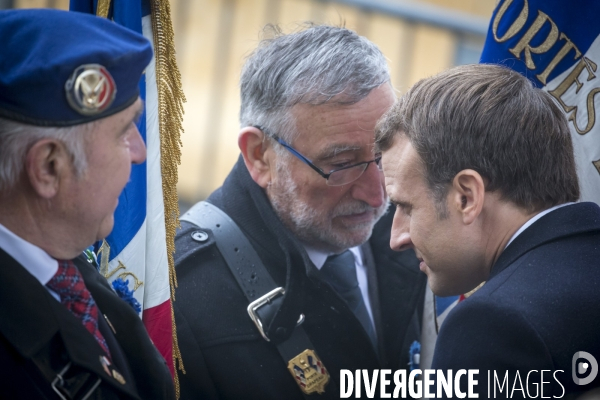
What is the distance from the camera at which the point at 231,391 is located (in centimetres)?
264

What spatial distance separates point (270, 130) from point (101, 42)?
1.21 meters

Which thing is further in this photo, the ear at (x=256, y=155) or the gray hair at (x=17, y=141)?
the ear at (x=256, y=155)

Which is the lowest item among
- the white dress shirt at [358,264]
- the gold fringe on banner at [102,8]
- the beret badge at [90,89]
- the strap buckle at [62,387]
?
the white dress shirt at [358,264]

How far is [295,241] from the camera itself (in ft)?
9.25

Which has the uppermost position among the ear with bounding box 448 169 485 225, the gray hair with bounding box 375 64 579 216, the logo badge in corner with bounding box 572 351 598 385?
the gray hair with bounding box 375 64 579 216

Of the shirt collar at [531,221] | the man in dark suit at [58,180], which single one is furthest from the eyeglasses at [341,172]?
the man in dark suit at [58,180]

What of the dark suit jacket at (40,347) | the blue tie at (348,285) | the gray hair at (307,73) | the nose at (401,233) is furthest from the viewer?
the blue tie at (348,285)

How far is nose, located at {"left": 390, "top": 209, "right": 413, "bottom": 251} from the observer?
8.07 feet

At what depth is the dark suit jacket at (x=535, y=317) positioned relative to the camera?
1.90 metres

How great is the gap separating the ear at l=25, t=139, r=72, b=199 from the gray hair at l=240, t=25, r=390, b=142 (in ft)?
4.09

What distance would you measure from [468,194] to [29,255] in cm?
126

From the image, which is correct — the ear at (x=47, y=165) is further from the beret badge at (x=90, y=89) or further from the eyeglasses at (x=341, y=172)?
the eyeglasses at (x=341, y=172)

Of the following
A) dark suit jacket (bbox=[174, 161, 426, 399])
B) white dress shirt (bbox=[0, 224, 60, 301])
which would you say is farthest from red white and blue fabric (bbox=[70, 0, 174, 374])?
white dress shirt (bbox=[0, 224, 60, 301])

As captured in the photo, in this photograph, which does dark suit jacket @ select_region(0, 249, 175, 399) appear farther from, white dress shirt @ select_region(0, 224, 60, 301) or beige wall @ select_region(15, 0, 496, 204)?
beige wall @ select_region(15, 0, 496, 204)
